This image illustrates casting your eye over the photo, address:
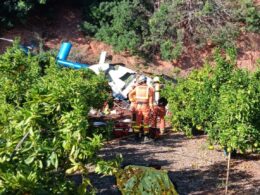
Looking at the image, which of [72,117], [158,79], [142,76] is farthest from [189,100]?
[72,117]

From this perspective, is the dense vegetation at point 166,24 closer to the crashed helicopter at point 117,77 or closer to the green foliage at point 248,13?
the green foliage at point 248,13

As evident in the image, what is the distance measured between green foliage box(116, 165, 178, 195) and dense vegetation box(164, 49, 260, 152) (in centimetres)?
189

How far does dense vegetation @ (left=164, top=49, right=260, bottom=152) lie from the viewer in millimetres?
7320

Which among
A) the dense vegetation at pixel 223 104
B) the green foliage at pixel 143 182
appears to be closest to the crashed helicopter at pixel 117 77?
the dense vegetation at pixel 223 104

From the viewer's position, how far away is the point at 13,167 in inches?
133

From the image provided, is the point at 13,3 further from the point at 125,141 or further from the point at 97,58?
the point at 125,141

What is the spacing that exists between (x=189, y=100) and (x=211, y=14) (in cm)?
937

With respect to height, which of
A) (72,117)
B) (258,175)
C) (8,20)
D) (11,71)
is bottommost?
(258,175)

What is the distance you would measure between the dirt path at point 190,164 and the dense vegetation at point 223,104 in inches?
19.0

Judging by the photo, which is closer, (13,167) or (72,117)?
(13,167)

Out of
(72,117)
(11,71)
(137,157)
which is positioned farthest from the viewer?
(137,157)

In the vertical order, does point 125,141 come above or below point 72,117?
below

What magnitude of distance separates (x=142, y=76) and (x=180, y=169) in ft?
19.1

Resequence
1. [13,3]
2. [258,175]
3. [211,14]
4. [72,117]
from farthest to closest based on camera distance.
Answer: [211,14] → [13,3] → [258,175] → [72,117]
